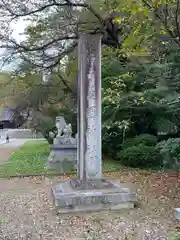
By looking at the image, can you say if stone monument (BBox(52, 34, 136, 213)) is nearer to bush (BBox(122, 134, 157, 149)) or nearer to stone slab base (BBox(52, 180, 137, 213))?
stone slab base (BBox(52, 180, 137, 213))

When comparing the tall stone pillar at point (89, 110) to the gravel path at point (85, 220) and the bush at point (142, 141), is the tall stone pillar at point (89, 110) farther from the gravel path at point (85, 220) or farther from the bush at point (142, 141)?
the bush at point (142, 141)

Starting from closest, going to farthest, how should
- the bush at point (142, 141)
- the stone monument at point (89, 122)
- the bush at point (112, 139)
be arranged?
the stone monument at point (89, 122) < the bush at point (142, 141) < the bush at point (112, 139)

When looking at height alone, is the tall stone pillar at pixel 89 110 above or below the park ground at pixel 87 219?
above

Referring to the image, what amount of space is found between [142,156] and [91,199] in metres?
6.08

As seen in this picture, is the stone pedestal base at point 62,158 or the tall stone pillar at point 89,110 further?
the stone pedestal base at point 62,158

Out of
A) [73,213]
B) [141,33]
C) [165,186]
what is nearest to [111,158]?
[165,186]

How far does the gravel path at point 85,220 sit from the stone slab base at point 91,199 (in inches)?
7.1

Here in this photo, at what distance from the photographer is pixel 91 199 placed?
231 inches

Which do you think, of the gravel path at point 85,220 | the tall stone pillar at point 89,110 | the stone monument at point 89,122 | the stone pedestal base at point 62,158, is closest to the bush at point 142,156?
the stone pedestal base at point 62,158

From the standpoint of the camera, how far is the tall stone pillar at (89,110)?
6.45 m

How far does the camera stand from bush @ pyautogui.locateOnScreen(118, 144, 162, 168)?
11.6 metres

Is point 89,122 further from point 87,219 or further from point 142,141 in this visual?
point 142,141

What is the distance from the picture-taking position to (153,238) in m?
4.39

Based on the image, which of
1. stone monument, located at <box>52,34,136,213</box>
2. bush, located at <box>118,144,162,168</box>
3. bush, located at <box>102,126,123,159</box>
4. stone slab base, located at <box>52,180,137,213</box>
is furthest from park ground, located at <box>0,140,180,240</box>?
bush, located at <box>102,126,123,159</box>
